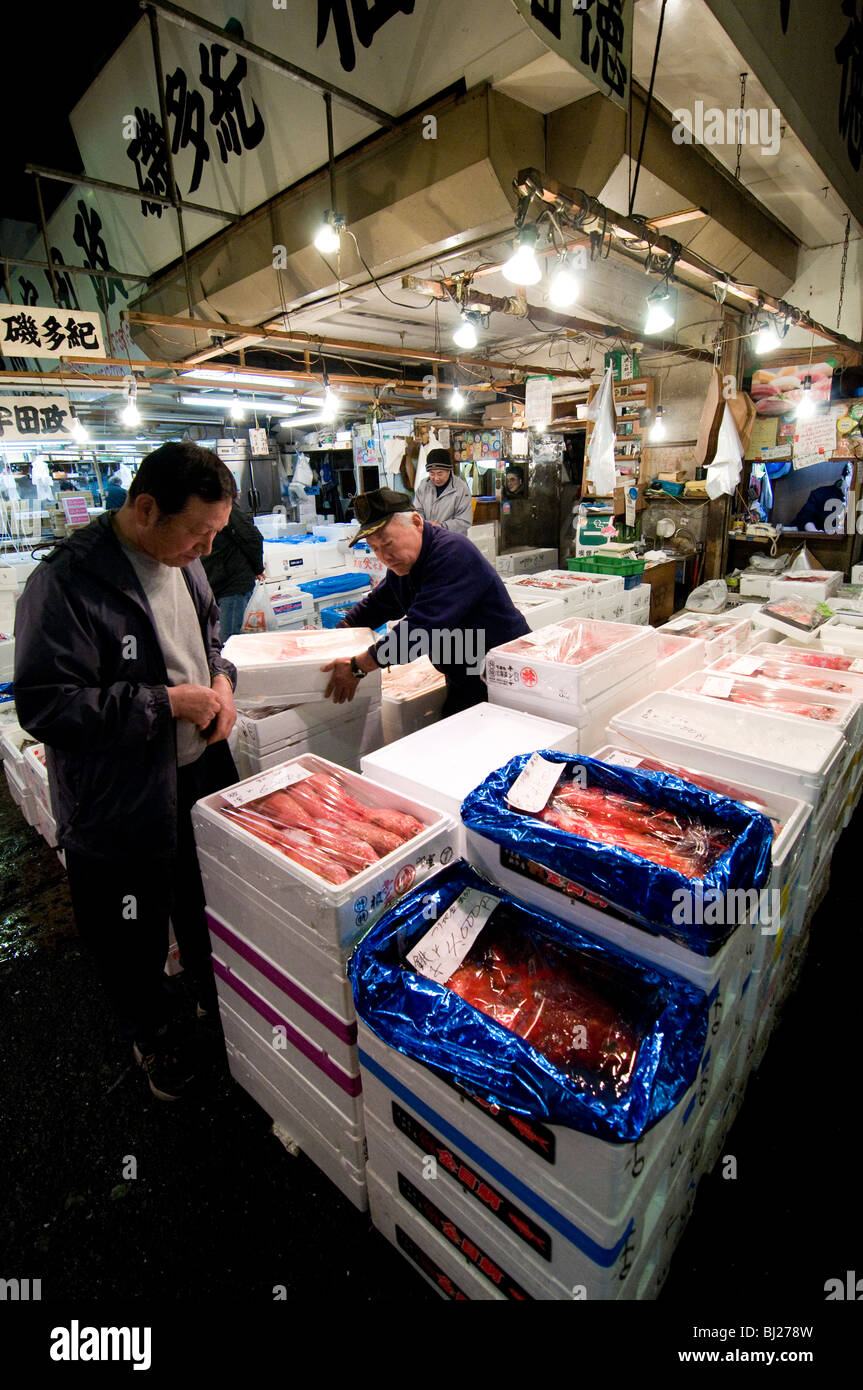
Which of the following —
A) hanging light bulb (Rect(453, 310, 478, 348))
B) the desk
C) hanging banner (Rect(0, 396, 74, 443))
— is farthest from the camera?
the desk

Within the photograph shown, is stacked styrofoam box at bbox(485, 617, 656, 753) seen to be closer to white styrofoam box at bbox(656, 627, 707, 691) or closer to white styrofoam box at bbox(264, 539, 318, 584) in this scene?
white styrofoam box at bbox(656, 627, 707, 691)

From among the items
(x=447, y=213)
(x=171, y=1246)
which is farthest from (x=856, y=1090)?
(x=447, y=213)

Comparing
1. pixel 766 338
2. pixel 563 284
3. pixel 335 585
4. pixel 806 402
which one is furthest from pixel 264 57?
pixel 806 402

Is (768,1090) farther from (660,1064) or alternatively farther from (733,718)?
(660,1064)

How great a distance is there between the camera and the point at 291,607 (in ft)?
22.2

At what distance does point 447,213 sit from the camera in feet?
12.1

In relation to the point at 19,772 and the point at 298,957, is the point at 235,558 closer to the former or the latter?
the point at 19,772

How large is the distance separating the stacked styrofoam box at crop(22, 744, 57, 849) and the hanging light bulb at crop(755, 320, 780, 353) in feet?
24.2

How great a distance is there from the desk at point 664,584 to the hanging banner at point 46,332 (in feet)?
21.9

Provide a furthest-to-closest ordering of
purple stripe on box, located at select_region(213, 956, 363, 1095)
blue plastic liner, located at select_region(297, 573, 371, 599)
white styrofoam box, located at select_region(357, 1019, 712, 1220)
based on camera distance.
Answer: blue plastic liner, located at select_region(297, 573, 371, 599) < purple stripe on box, located at select_region(213, 956, 363, 1095) < white styrofoam box, located at select_region(357, 1019, 712, 1220)

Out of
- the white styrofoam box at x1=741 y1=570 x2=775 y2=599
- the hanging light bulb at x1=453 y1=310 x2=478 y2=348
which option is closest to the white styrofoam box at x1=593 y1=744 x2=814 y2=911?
the hanging light bulb at x1=453 y1=310 x2=478 y2=348

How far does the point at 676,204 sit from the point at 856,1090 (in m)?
5.66

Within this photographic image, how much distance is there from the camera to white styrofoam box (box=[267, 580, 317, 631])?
6.64 meters

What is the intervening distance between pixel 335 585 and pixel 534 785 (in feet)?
20.8
